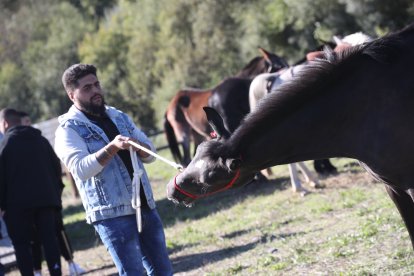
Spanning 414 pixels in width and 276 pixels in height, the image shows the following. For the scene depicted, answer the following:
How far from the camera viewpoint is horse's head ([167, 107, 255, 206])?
12.1 ft

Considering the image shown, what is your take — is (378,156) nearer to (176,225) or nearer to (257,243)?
(257,243)

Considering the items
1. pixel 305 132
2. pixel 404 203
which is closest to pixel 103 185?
pixel 305 132

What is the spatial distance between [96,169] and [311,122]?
1398mm

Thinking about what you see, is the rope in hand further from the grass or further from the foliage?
the foliage

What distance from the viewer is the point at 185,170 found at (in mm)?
3904

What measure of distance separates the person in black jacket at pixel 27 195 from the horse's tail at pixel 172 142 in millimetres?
5829

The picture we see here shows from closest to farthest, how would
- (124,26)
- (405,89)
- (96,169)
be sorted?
1. (405,89)
2. (96,169)
3. (124,26)

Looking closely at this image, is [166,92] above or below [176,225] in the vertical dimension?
above

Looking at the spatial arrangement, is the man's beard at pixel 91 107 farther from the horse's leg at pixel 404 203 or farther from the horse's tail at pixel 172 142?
the horse's tail at pixel 172 142

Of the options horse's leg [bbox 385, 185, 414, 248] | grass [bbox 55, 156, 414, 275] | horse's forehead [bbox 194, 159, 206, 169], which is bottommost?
grass [bbox 55, 156, 414, 275]

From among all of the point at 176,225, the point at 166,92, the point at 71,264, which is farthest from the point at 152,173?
the point at 166,92

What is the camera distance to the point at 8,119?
7371mm

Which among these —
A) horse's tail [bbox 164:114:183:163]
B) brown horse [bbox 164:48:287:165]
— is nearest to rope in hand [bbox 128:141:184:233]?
brown horse [bbox 164:48:287:165]

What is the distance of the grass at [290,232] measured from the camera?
5820 millimetres
